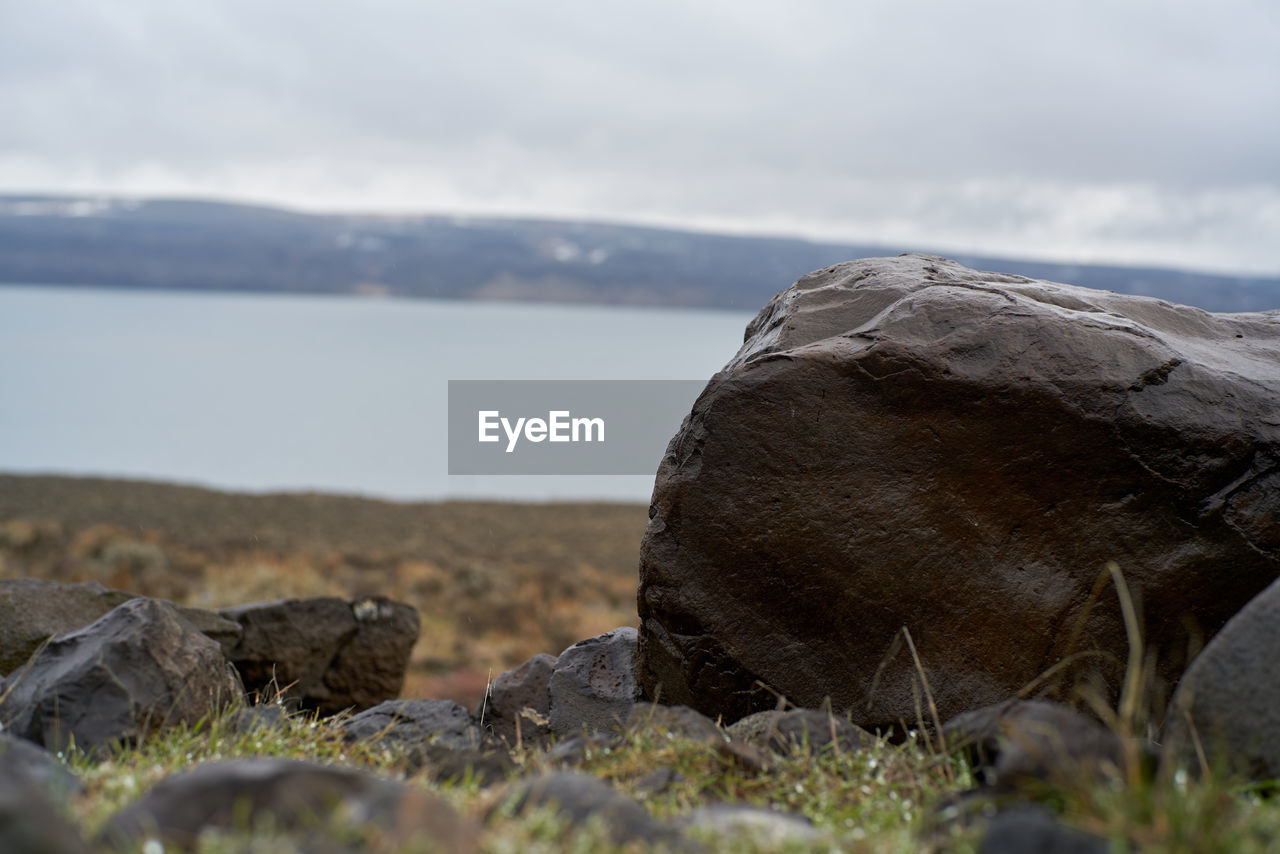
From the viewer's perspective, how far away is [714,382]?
5.38 m

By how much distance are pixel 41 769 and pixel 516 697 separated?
3.53 m

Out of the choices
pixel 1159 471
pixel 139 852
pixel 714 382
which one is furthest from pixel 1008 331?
pixel 139 852

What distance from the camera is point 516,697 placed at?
688cm

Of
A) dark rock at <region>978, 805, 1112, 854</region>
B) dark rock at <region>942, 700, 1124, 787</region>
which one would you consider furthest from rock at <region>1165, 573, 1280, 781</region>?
dark rock at <region>978, 805, 1112, 854</region>

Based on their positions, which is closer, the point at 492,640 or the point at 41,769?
the point at 41,769

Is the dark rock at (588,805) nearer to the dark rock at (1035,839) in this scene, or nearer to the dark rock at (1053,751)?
the dark rock at (1035,839)

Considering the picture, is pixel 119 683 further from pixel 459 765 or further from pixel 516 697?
pixel 516 697

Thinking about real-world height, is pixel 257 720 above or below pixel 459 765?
below

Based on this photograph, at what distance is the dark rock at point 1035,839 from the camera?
2547mm

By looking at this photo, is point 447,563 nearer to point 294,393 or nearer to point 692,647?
point 692,647

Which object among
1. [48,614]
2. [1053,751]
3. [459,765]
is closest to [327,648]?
[48,614]

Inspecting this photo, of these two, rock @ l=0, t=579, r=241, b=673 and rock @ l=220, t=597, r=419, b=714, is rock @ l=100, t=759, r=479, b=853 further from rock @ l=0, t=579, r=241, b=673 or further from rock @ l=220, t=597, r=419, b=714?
rock @ l=220, t=597, r=419, b=714

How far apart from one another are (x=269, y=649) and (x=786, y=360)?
4801mm

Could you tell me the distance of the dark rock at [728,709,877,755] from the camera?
4.34 m
